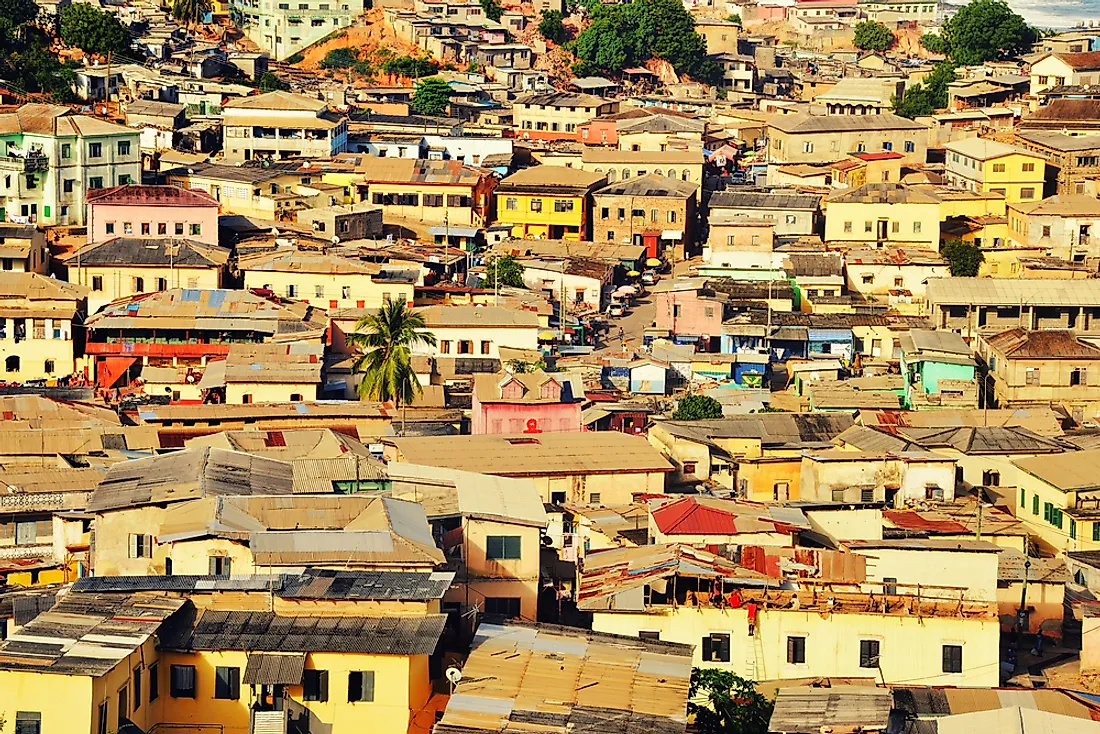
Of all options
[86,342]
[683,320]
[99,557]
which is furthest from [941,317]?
[99,557]

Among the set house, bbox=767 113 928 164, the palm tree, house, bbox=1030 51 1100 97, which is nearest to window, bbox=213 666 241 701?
the palm tree

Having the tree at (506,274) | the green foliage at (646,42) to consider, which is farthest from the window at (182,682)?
the green foliage at (646,42)

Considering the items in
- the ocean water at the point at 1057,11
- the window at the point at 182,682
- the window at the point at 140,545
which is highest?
the ocean water at the point at 1057,11

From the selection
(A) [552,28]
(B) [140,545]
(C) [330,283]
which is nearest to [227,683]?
(B) [140,545]

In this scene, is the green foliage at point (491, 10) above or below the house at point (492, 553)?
above

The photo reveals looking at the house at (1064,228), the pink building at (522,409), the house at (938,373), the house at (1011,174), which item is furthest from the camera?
the house at (1011,174)

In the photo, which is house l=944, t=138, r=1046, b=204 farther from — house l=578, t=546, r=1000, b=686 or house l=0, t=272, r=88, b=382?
house l=578, t=546, r=1000, b=686

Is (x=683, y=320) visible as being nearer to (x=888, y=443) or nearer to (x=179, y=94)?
(x=888, y=443)

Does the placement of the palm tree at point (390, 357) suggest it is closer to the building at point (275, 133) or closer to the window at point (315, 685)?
the window at point (315, 685)

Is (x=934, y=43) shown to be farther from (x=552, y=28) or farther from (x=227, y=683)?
(x=227, y=683)
